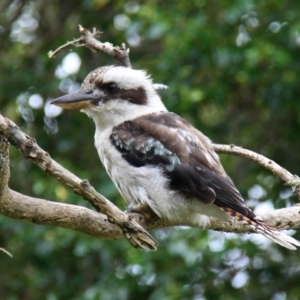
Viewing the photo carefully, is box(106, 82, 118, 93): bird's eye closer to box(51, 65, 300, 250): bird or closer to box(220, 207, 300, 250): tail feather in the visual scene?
box(51, 65, 300, 250): bird

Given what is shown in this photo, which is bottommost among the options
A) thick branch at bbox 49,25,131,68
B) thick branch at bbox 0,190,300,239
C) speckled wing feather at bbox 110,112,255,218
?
thick branch at bbox 0,190,300,239

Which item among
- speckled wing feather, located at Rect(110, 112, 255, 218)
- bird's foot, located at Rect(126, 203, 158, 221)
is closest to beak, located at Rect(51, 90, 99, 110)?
speckled wing feather, located at Rect(110, 112, 255, 218)

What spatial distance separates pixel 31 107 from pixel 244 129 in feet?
6.30

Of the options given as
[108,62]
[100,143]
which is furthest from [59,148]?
[100,143]

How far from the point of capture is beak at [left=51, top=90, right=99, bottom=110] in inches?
166

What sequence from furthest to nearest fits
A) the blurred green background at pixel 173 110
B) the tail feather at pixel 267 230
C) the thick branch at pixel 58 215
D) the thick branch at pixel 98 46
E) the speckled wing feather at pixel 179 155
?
the blurred green background at pixel 173 110, the thick branch at pixel 98 46, the speckled wing feather at pixel 179 155, the tail feather at pixel 267 230, the thick branch at pixel 58 215

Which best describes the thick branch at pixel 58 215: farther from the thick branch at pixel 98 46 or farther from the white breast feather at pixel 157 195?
the thick branch at pixel 98 46

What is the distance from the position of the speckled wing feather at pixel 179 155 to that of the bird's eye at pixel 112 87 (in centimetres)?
20

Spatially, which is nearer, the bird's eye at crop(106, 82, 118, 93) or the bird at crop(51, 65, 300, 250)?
the bird at crop(51, 65, 300, 250)

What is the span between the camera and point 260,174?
7.25m

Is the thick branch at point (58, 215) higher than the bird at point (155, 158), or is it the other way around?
the bird at point (155, 158)

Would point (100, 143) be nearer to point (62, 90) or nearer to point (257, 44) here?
point (257, 44)

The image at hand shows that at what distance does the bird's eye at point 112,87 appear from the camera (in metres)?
4.32

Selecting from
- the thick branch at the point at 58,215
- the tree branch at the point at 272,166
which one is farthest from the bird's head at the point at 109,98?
the thick branch at the point at 58,215
